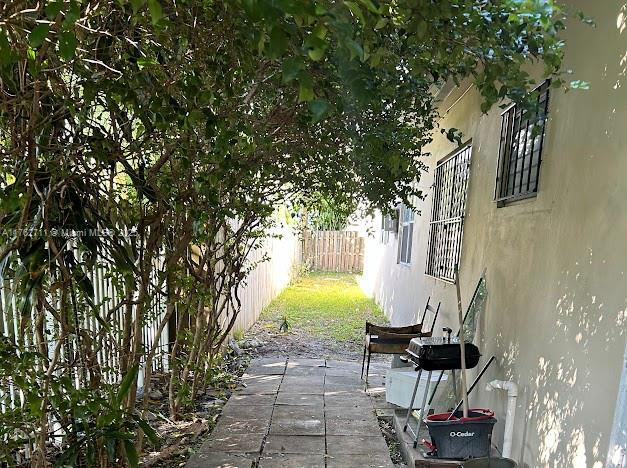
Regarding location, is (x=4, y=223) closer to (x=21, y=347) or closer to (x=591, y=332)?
(x=21, y=347)

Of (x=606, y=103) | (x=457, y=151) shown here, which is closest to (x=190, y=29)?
(x=606, y=103)

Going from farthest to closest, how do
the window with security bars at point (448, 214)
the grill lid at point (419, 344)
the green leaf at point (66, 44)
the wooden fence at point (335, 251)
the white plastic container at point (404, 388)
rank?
the wooden fence at point (335, 251) < the window with security bars at point (448, 214) < the white plastic container at point (404, 388) < the grill lid at point (419, 344) < the green leaf at point (66, 44)

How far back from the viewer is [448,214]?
5.06 metres

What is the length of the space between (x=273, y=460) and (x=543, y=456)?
1.77 metres

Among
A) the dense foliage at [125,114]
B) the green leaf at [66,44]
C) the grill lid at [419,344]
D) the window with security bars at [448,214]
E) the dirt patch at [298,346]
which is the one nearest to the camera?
the green leaf at [66,44]

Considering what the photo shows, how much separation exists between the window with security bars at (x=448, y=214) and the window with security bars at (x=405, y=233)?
4.26 feet

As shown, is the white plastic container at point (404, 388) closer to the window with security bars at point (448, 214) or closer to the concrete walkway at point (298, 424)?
the concrete walkway at point (298, 424)

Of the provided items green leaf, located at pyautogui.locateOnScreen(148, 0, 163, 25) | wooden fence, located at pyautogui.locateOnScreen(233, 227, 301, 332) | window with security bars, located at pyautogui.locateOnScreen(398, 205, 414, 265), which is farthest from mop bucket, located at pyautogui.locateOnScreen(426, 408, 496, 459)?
window with security bars, located at pyautogui.locateOnScreen(398, 205, 414, 265)

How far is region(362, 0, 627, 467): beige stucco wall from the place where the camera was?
6.35 feet

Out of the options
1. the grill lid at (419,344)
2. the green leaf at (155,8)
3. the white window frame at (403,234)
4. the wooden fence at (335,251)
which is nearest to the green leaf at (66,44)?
the green leaf at (155,8)

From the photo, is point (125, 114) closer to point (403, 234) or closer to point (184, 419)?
point (184, 419)

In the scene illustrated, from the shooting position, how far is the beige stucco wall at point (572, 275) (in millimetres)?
1935

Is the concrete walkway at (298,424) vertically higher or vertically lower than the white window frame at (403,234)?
lower

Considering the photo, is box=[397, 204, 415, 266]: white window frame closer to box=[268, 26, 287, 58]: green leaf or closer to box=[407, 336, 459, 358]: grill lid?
box=[407, 336, 459, 358]: grill lid
